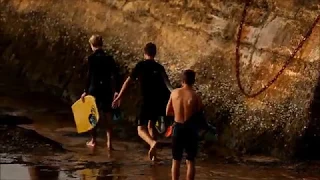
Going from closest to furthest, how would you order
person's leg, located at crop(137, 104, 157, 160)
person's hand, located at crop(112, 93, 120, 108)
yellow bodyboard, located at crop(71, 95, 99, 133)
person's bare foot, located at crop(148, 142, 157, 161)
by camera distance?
1. person's bare foot, located at crop(148, 142, 157, 161)
2. person's leg, located at crop(137, 104, 157, 160)
3. person's hand, located at crop(112, 93, 120, 108)
4. yellow bodyboard, located at crop(71, 95, 99, 133)


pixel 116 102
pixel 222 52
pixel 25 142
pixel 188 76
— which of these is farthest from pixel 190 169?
pixel 222 52

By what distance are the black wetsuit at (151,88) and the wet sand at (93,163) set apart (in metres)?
0.69

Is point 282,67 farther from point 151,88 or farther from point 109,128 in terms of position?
point 109,128

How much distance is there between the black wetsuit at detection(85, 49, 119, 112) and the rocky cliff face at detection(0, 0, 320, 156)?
182cm

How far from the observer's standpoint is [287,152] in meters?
11.7

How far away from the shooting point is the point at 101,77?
38.3 ft

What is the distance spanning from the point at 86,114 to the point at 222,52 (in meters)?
2.53

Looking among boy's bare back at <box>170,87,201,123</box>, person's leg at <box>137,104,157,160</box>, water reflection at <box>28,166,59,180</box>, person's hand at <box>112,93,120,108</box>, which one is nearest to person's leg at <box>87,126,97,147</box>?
person's hand at <box>112,93,120,108</box>

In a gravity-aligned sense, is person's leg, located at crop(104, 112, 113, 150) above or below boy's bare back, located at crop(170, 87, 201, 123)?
below

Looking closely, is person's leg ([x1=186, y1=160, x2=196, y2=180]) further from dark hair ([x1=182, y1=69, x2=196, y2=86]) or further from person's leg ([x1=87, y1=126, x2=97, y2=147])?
person's leg ([x1=87, y1=126, x2=97, y2=147])

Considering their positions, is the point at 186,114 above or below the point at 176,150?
above

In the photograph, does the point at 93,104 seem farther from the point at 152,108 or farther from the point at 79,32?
the point at 79,32

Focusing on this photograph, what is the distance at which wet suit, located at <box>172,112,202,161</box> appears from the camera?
9391 mm

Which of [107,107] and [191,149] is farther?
[107,107]
